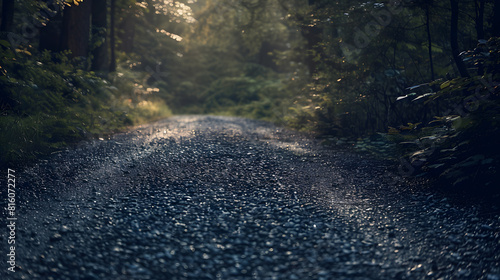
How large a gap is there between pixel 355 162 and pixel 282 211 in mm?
2509

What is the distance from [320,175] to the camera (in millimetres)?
4988

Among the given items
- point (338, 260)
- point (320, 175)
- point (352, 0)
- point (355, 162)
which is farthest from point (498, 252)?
point (352, 0)

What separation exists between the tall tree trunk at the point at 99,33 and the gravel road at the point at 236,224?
6.90 m

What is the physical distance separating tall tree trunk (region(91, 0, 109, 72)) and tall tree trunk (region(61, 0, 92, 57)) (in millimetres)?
1019

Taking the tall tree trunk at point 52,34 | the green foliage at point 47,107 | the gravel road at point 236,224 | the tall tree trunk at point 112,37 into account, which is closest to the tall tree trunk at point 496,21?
the gravel road at point 236,224

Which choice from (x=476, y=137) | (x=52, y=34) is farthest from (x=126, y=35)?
(x=476, y=137)

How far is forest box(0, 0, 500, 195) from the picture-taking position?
392 centimetres

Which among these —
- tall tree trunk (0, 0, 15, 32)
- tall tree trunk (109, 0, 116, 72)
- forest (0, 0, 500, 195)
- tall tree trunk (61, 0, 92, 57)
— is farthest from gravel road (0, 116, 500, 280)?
tall tree trunk (109, 0, 116, 72)

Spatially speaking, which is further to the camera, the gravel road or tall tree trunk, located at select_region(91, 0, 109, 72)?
tall tree trunk, located at select_region(91, 0, 109, 72)

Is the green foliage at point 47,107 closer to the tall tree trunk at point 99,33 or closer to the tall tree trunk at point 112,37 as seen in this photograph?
the tall tree trunk at point 99,33

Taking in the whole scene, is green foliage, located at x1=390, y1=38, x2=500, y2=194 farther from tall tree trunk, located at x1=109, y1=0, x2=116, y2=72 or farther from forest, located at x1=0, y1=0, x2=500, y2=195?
tall tree trunk, located at x1=109, y1=0, x2=116, y2=72

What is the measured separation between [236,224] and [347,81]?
6300mm

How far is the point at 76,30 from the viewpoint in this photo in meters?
9.26

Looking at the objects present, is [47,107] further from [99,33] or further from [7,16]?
[99,33]
